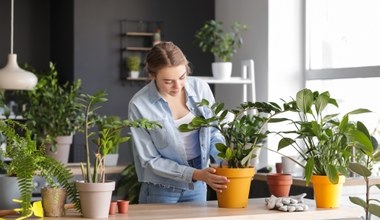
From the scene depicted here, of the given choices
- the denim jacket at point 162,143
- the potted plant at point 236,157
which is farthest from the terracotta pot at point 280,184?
the denim jacket at point 162,143

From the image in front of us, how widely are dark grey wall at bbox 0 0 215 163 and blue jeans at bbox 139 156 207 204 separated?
13.1 feet

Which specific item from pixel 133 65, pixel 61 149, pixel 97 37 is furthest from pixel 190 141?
pixel 97 37

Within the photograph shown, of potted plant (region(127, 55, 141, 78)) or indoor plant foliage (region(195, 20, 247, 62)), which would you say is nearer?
indoor plant foliage (region(195, 20, 247, 62))

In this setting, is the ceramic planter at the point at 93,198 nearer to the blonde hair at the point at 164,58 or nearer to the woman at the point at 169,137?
the woman at the point at 169,137

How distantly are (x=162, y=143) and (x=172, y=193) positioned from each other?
26cm

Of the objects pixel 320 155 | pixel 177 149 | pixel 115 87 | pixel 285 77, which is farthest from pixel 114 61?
pixel 320 155

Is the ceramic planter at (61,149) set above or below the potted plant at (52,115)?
below

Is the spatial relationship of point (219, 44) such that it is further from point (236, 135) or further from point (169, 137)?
point (236, 135)

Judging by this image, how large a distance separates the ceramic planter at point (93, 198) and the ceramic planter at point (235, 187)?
1.87 ft

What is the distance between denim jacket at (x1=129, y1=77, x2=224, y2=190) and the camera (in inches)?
138

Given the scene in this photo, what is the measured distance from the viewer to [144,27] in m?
7.99

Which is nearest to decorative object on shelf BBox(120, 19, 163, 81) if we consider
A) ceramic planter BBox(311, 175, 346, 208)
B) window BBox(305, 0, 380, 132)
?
window BBox(305, 0, 380, 132)

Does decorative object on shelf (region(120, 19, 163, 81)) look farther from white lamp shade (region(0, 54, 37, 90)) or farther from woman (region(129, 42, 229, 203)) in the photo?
woman (region(129, 42, 229, 203))

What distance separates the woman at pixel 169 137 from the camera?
3527mm
